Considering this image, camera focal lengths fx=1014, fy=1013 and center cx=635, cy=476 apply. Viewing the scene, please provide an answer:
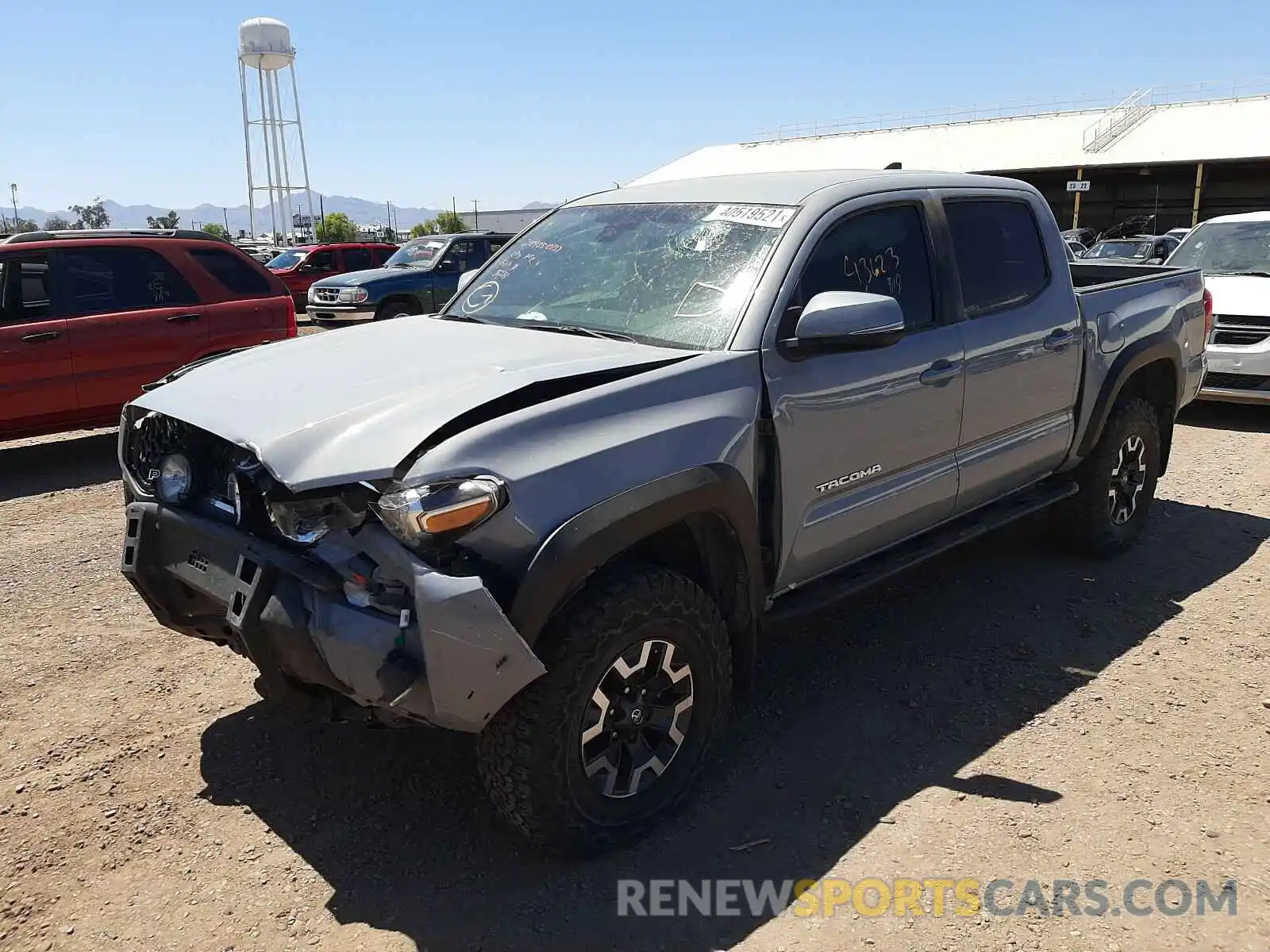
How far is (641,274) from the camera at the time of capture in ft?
12.4

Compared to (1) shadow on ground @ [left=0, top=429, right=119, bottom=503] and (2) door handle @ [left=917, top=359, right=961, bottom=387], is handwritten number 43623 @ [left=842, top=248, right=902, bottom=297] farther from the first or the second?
(1) shadow on ground @ [left=0, top=429, right=119, bottom=503]

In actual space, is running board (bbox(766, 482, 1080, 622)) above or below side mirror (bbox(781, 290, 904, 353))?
below

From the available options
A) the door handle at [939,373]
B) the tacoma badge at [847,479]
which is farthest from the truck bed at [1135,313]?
the tacoma badge at [847,479]

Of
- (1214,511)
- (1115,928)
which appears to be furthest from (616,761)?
(1214,511)

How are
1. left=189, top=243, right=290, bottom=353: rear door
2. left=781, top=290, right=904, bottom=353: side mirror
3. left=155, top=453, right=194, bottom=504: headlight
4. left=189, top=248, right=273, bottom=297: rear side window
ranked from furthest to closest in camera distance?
left=189, top=248, right=273, bottom=297: rear side window → left=189, top=243, right=290, bottom=353: rear door → left=781, top=290, right=904, bottom=353: side mirror → left=155, top=453, right=194, bottom=504: headlight

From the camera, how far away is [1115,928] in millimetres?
2721

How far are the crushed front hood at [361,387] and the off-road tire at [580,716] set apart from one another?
2.11 feet

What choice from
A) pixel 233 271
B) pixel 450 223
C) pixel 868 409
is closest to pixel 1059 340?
pixel 868 409

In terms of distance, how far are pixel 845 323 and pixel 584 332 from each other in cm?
93

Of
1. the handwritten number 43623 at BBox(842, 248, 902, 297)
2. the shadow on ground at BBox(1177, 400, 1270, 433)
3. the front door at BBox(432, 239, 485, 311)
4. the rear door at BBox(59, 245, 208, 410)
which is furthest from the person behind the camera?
the front door at BBox(432, 239, 485, 311)

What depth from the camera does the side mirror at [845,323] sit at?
129 inches

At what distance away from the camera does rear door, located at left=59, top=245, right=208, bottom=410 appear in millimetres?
7645

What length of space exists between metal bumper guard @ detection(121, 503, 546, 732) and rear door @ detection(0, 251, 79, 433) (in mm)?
5611

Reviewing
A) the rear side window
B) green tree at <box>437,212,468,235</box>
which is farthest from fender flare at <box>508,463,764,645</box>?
green tree at <box>437,212,468,235</box>
